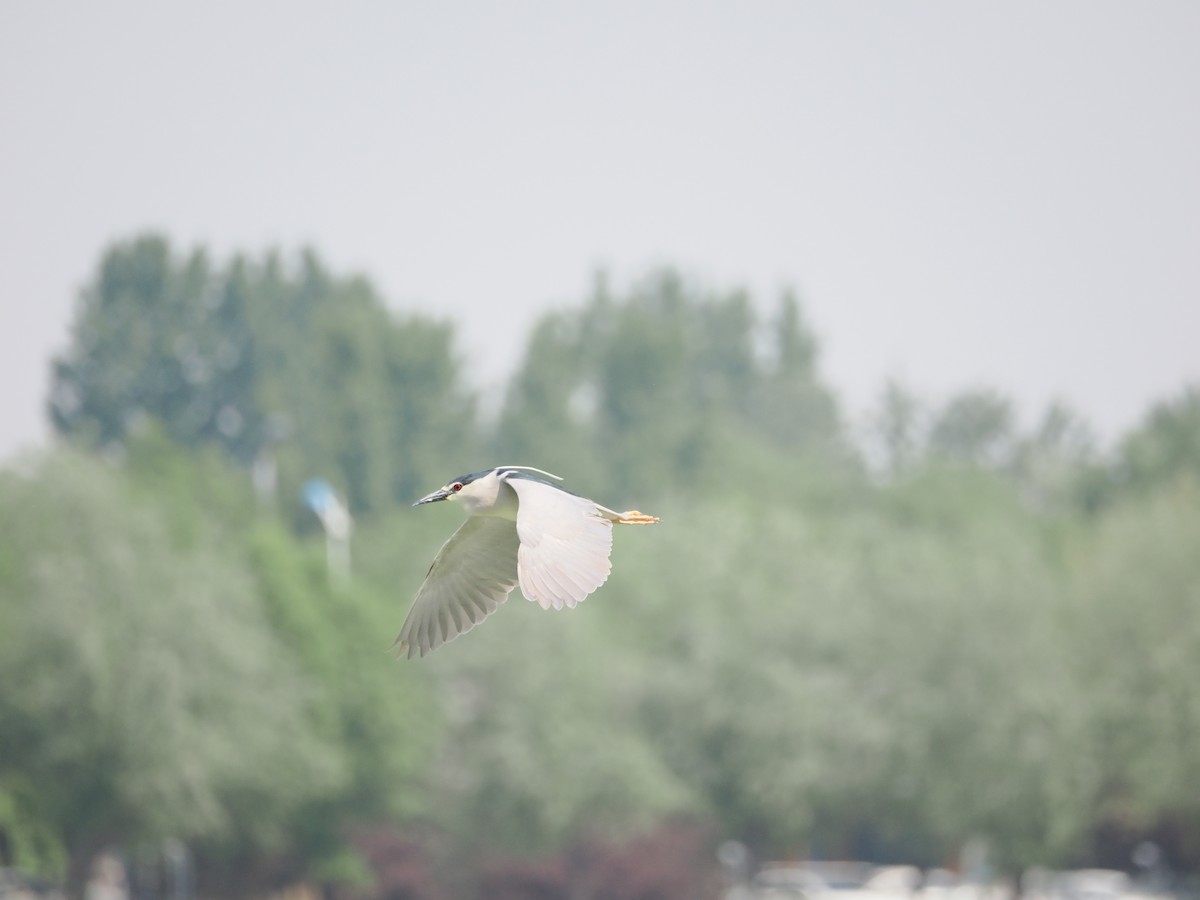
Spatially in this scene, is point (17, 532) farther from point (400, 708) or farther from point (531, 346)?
point (531, 346)

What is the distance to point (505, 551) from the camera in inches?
590

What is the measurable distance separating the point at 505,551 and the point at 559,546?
308cm

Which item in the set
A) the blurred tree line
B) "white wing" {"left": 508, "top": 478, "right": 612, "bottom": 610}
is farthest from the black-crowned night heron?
the blurred tree line

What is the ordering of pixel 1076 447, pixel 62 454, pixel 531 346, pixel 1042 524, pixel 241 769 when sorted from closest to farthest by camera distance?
pixel 241 769
pixel 62 454
pixel 1042 524
pixel 531 346
pixel 1076 447

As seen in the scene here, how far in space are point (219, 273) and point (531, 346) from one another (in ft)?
62.5

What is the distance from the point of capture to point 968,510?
79.4 metres

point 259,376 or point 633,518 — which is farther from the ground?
point 259,376

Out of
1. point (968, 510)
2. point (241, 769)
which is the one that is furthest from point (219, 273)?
point (241, 769)

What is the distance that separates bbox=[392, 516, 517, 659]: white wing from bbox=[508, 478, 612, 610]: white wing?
1.76m

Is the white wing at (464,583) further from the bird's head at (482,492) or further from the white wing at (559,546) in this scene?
the white wing at (559,546)

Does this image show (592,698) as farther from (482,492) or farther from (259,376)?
(259,376)

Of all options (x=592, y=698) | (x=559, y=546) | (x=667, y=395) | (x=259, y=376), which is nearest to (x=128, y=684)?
(x=592, y=698)

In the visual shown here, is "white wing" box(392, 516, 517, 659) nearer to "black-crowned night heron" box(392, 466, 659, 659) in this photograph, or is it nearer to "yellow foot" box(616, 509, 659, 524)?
"black-crowned night heron" box(392, 466, 659, 659)

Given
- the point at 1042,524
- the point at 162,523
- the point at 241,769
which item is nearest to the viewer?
the point at 241,769
